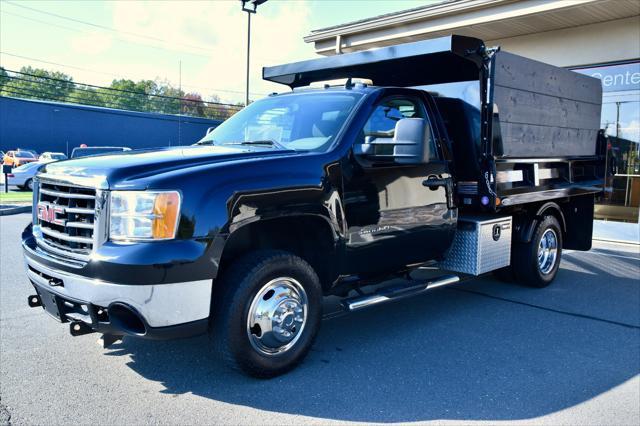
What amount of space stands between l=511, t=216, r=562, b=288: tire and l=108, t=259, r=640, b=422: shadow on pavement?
102cm

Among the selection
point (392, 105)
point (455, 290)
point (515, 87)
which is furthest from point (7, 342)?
point (515, 87)

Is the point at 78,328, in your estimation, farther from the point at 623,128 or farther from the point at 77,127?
the point at 77,127

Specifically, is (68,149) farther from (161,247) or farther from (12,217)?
(161,247)

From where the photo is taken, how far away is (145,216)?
10.8 ft

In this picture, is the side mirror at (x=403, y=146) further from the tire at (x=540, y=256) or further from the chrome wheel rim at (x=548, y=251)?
the chrome wheel rim at (x=548, y=251)

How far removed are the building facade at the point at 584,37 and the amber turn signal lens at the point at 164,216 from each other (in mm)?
9011

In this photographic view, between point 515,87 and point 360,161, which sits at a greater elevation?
point 515,87

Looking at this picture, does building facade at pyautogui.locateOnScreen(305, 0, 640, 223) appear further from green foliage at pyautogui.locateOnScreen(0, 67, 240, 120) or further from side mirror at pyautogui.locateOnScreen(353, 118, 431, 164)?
green foliage at pyautogui.locateOnScreen(0, 67, 240, 120)

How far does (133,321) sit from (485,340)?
306cm

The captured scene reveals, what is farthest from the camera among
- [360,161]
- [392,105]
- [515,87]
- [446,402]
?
[515,87]

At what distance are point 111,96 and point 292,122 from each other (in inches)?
2646

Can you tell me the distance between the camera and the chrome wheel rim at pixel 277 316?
3807 millimetres

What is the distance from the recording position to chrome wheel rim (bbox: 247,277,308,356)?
381 cm

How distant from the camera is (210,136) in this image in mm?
5285
